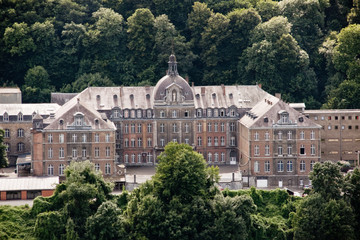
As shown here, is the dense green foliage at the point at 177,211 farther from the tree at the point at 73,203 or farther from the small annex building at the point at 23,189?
the small annex building at the point at 23,189

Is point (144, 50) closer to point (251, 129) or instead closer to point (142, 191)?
point (251, 129)

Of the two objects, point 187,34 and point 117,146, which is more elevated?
point 187,34

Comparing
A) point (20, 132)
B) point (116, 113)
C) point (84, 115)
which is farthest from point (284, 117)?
point (20, 132)

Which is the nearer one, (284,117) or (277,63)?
(284,117)

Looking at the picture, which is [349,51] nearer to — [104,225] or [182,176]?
[182,176]

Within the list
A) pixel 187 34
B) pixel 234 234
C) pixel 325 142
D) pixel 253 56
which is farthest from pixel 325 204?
pixel 187 34

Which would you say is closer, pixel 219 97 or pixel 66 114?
pixel 66 114

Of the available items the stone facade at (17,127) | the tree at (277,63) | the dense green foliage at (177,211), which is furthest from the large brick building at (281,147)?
the stone facade at (17,127)
